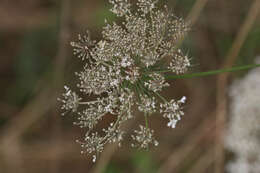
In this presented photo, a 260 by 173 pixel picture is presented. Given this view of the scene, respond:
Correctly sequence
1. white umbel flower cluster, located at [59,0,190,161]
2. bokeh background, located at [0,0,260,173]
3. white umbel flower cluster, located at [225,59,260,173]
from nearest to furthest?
white umbel flower cluster, located at [59,0,190,161] < white umbel flower cluster, located at [225,59,260,173] < bokeh background, located at [0,0,260,173]

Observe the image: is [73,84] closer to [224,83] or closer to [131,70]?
[224,83]

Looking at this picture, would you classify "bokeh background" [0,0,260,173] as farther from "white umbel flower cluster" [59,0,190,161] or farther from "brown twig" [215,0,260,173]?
"white umbel flower cluster" [59,0,190,161]

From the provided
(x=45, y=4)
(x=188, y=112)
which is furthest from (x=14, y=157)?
(x=188, y=112)

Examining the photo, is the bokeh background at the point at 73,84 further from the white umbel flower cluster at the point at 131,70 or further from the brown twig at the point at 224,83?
the white umbel flower cluster at the point at 131,70

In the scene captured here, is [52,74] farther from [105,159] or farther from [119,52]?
[119,52]

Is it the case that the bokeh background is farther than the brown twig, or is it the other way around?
the bokeh background

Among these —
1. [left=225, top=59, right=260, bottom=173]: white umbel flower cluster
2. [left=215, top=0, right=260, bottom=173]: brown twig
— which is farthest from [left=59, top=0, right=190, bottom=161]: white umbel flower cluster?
[left=225, top=59, right=260, bottom=173]: white umbel flower cluster
